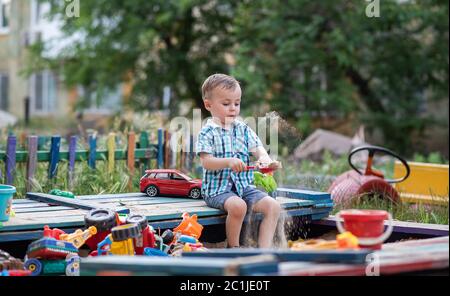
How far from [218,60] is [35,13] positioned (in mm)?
10817

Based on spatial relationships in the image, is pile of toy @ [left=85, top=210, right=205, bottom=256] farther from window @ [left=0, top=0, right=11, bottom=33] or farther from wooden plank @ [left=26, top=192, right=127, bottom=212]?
window @ [left=0, top=0, right=11, bottom=33]

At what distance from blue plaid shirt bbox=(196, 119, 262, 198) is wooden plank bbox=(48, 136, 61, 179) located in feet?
7.95

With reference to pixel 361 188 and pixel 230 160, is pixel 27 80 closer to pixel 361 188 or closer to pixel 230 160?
pixel 361 188

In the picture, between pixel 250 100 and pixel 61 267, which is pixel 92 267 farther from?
pixel 250 100

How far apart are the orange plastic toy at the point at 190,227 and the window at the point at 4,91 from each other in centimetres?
2615

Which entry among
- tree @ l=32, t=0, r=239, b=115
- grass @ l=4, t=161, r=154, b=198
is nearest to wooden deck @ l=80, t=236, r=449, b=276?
grass @ l=4, t=161, r=154, b=198

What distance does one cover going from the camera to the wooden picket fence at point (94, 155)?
24.3 feet

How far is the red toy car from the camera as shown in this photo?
6.09 m

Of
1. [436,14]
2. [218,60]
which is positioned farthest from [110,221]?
[218,60]

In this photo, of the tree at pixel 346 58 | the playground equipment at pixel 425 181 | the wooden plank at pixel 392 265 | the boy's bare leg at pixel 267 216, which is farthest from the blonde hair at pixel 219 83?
the tree at pixel 346 58

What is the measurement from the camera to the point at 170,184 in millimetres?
6125

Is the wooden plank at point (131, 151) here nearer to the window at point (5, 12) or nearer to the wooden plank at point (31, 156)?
the wooden plank at point (31, 156)

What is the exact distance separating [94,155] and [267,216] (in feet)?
10.4

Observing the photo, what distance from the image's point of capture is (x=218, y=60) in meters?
20.3
